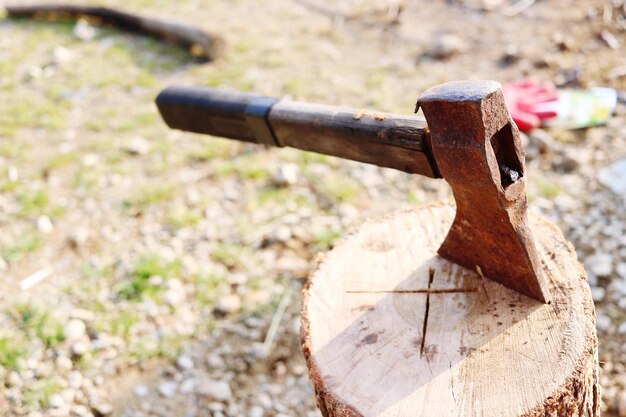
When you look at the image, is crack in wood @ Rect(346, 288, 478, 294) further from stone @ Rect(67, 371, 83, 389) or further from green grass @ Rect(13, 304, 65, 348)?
green grass @ Rect(13, 304, 65, 348)

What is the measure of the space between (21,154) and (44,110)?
0.69 m

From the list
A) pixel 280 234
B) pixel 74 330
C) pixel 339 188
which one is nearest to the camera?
pixel 74 330

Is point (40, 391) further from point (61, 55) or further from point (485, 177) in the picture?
point (61, 55)

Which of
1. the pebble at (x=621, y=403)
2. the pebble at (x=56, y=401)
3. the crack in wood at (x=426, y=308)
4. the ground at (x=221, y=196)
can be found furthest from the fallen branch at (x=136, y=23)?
the pebble at (x=621, y=403)

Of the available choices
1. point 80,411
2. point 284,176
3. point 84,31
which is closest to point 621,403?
point 284,176

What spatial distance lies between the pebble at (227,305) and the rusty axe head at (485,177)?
1492 millimetres

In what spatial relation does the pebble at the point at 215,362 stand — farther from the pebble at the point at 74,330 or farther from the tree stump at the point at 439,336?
the tree stump at the point at 439,336

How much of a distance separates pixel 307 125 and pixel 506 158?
0.70 meters

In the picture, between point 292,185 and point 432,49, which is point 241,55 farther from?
point 292,185

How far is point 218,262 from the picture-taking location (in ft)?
10.7

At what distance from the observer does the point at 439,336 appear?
1703 millimetres

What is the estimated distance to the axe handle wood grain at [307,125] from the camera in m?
1.74

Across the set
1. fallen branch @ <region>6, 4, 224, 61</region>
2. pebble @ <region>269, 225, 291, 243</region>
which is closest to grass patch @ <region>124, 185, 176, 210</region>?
pebble @ <region>269, 225, 291, 243</region>

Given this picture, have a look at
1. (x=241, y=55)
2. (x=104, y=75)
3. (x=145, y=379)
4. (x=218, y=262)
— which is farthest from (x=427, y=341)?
(x=104, y=75)
